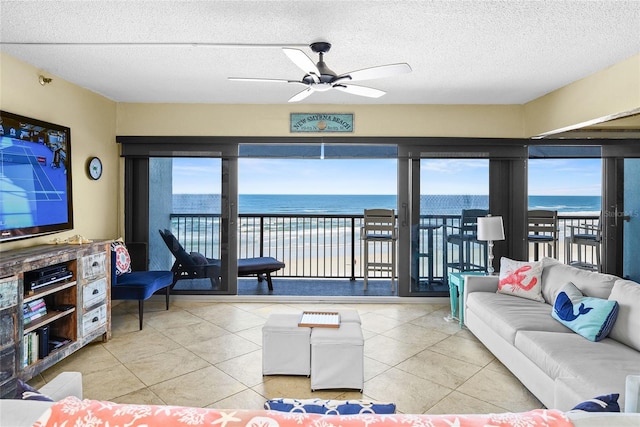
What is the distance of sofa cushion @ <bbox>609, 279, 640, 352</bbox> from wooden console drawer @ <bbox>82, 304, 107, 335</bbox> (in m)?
4.00

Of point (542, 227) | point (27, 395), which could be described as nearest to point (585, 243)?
point (542, 227)

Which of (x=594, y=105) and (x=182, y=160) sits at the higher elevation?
(x=594, y=105)

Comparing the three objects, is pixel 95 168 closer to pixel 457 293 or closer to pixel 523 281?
pixel 457 293

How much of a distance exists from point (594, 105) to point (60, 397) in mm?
4528

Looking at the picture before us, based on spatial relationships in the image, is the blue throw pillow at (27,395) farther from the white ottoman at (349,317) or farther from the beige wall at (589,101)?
the beige wall at (589,101)

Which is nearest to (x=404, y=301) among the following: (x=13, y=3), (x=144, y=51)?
(x=144, y=51)

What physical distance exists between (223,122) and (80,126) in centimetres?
154

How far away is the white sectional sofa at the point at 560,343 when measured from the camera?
192 centimetres

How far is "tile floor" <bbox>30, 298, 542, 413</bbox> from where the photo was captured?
2447 millimetres

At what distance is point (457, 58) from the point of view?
3105mm

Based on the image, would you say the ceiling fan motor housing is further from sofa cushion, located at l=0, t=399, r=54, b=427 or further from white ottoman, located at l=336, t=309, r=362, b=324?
sofa cushion, located at l=0, t=399, r=54, b=427

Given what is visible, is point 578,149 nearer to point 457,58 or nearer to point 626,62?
point 626,62

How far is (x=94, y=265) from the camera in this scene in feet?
10.9

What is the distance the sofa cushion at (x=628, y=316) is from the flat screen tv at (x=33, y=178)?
4.41m
